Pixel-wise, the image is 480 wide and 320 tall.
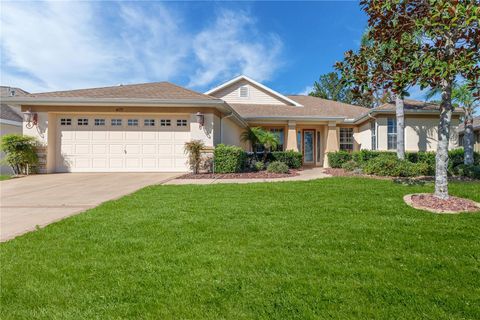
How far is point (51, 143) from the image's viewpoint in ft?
38.5

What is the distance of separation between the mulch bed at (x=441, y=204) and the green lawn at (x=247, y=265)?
347mm

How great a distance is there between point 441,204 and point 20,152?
1446 centimetres

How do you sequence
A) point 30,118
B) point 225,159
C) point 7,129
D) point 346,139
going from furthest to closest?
point 346,139, point 7,129, point 30,118, point 225,159

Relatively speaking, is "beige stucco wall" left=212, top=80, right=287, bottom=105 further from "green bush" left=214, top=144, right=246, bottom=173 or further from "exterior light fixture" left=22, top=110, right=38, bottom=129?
"exterior light fixture" left=22, top=110, right=38, bottom=129

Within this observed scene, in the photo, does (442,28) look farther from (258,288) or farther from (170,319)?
(170,319)

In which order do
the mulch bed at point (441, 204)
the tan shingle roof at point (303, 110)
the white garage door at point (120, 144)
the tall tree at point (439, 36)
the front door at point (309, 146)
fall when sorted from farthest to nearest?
the front door at point (309, 146) → the tan shingle roof at point (303, 110) → the white garage door at point (120, 144) → the mulch bed at point (441, 204) → the tall tree at point (439, 36)

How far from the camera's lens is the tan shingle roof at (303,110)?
1655 centimetres

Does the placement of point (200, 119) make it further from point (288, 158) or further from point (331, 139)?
point (331, 139)

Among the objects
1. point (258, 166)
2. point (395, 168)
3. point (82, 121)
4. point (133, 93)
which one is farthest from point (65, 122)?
point (395, 168)

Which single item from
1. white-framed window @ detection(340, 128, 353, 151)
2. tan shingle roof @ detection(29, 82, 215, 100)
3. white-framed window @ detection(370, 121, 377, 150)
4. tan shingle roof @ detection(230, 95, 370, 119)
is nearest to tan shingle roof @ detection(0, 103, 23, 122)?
tan shingle roof @ detection(29, 82, 215, 100)

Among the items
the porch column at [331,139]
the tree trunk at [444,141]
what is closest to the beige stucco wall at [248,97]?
the porch column at [331,139]

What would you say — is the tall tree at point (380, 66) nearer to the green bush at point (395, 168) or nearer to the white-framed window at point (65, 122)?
the green bush at point (395, 168)

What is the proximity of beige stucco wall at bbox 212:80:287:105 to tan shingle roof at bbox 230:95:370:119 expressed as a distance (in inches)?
20.0

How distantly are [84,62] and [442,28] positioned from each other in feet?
40.6
